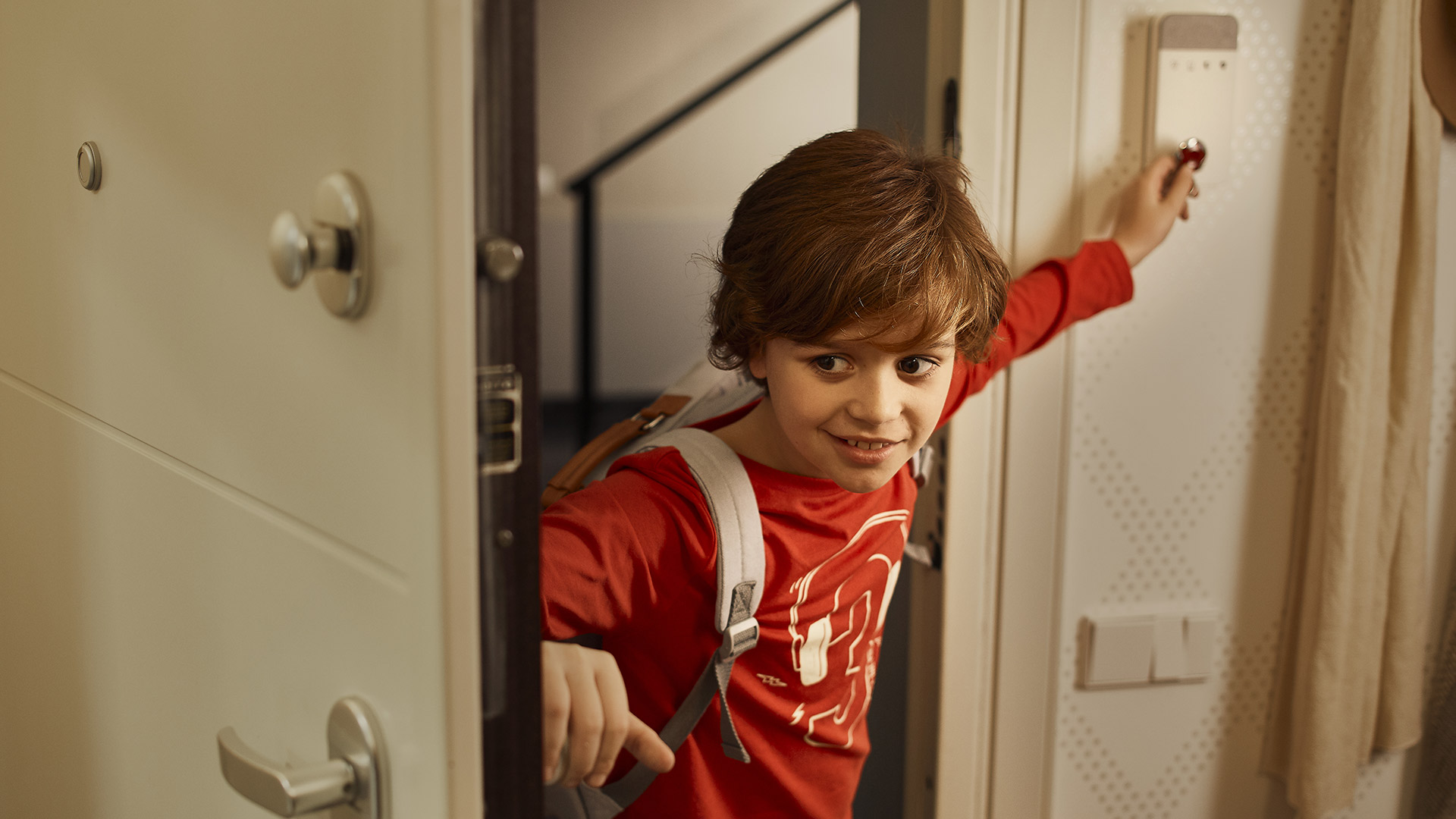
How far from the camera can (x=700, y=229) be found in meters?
4.54

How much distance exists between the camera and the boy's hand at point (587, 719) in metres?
0.60

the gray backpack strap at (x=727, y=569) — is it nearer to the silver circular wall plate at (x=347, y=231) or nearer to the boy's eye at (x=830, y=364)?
the boy's eye at (x=830, y=364)

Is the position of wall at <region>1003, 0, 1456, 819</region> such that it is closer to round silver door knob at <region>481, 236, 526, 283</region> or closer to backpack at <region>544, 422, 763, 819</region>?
backpack at <region>544, 422, 763, 819</region>

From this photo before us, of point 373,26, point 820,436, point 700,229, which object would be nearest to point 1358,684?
point 820,436

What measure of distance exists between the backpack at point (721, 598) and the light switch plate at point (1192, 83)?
0.73 meters

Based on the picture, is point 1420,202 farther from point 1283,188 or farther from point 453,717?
point 453,717

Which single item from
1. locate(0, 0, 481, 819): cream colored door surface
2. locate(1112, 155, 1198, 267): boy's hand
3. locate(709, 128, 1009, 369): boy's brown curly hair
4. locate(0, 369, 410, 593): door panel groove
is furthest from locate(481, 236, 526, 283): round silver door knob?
locate(1112, 155, 1198, 267): boy's hand

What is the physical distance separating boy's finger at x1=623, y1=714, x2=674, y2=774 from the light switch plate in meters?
1.00

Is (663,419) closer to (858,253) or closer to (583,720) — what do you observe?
(858,253)

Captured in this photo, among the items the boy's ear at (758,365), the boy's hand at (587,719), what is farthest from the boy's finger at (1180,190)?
the boy's hand at (587,719)

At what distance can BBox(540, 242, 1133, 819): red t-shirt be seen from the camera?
0.85 m

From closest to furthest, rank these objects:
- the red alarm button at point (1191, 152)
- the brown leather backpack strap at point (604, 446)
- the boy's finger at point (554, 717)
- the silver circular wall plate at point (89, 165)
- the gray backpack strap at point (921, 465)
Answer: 1. the boy's finger at point (554, 717)
2. the silver circular wall plate at point (89, 165)
3. the brown leather backpack strap at point (604, 446)
4. the gray backpack strap at point (921, 465)
5. the red alarm button at point (1191, 152)

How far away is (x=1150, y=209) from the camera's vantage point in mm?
1194

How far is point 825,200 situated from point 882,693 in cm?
94
